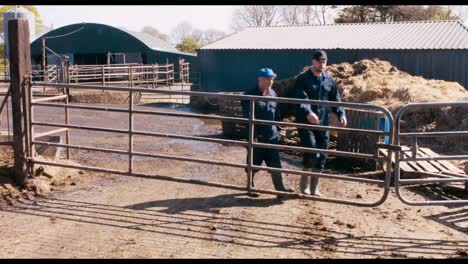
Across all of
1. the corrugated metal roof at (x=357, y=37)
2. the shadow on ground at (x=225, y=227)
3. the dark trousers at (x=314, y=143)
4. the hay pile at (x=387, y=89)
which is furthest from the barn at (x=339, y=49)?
the shadow on ground at (x=225, y=227)

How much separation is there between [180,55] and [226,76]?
10198 millimetres

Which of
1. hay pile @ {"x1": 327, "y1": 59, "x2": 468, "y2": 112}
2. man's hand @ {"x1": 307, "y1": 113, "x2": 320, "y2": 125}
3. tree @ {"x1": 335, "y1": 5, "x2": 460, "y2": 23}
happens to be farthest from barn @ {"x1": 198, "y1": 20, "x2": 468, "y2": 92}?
tree @ {"x1": 335, "y1": 5, "x2": 460, "y2": 23}

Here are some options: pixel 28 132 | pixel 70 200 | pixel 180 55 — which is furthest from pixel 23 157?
pixel 180 55

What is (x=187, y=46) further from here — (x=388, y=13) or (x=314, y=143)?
(x=314, y=143)

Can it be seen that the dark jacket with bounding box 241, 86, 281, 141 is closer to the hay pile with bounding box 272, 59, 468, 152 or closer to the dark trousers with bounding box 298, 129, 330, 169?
the dark trousers with bounding box 298, 129, 330, 169

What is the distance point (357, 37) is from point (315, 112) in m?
22.2

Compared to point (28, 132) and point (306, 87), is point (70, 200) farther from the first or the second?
point (306, 87)

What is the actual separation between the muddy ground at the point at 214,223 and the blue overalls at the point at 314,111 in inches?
23.0

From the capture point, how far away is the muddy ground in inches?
206

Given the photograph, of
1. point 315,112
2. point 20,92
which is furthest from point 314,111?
point 20,92

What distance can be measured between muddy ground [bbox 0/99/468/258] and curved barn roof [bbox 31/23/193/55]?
99.8ft

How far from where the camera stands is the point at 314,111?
23.4ft

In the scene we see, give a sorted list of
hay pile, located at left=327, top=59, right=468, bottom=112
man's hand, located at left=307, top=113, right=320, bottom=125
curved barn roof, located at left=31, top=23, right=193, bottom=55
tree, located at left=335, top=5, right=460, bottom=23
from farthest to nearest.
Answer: tree, located at left=335, top=5, right=460, bottom=23 → curved barn roof, located at left=31, top=23, right=193, bottom=55 → hay pile, located at left=327, top=59, right=468, bottom=112 → man's hand, located at left=307, top=113, right=320, bottom=125

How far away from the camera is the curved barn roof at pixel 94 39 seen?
124ft
